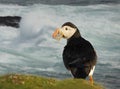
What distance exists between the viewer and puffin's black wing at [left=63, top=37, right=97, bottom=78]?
1366 centimetres

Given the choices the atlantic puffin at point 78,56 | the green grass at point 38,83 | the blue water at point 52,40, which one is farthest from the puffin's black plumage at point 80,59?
the blue water at point 52,40

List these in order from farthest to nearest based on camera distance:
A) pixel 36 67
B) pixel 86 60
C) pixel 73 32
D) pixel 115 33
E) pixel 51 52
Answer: pixel 115 33 → pixel 51 52 → pixel 36 67 → pixel 73 32 → pixel 86 60

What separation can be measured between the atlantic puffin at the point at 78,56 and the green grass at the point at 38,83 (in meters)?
1.37

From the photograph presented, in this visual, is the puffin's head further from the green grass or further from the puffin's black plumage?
the green grass

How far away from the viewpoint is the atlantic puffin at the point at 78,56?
13680 mm

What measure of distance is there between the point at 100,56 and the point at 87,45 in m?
44.8

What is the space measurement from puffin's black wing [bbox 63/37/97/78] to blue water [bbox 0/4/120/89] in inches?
1212

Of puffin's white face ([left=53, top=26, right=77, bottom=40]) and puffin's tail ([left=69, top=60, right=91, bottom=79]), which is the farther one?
puffin's white face ([left=53, top=26, right=77, bottom=40])

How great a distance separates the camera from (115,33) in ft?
224

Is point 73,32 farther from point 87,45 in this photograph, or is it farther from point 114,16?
point 114,16

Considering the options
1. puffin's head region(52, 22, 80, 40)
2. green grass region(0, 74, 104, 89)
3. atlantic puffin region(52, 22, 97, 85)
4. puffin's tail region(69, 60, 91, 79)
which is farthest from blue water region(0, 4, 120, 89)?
green grass region(0, 74, 104, 89)

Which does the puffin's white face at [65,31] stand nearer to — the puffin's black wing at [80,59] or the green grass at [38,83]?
the puffin's black wing at [80,59]

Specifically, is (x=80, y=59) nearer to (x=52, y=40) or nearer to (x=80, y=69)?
(x=80, y=69)

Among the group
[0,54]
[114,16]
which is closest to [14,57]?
[0,54]
